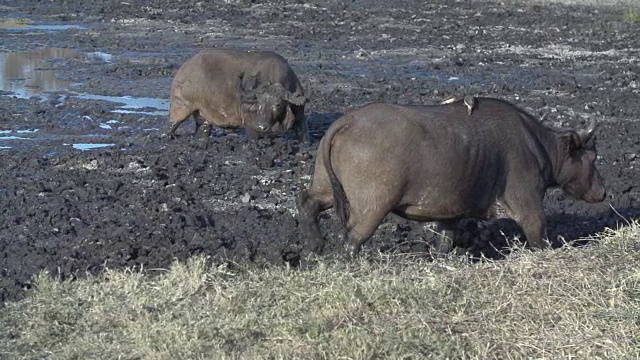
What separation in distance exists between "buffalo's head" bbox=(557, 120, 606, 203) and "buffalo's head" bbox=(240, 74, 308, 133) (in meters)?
4.83

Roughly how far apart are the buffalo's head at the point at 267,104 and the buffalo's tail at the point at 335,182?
5.30 m

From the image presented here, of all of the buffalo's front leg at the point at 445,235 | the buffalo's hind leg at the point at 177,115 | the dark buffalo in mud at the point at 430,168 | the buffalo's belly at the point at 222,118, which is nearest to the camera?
the dark buffalo in mud at the point at 430,168

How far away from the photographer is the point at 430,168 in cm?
835

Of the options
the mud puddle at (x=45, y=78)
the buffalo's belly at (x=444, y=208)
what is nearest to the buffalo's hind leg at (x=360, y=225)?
the buffalo's belly at (x=444, y=208)

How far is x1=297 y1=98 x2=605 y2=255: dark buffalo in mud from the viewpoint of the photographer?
823cm

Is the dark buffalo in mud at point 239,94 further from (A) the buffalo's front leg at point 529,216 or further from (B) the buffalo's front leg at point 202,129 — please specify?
(A) the buffalo's front leg at point 529,216

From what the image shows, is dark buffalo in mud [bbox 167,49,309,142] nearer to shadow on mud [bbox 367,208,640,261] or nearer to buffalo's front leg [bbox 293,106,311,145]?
buffalo's front leg [bbox 293,106,311,145]

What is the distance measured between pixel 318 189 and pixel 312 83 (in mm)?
9238

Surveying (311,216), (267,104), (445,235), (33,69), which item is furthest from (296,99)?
(33,69)

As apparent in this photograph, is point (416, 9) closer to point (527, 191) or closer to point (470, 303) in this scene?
point (527, 191)

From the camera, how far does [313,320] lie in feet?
22.1

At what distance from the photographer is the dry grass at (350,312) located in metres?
6.45

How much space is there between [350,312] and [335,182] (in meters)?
1.78

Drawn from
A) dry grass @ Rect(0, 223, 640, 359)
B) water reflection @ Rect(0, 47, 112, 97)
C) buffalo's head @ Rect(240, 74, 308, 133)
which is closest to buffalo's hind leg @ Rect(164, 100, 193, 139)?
buffalo's head @ Rect(240, 74, 308, 133)
